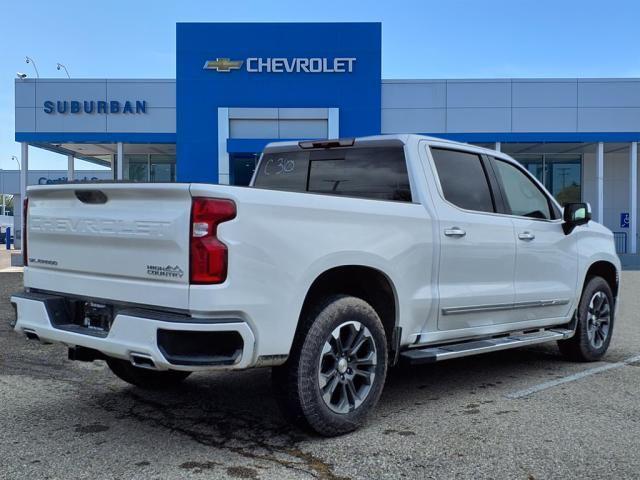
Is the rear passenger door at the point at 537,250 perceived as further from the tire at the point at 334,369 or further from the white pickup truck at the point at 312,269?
the tire at the point at 334,369

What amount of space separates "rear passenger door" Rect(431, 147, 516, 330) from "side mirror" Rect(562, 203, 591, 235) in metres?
0.89

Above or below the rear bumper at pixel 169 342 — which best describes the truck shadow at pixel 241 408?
below

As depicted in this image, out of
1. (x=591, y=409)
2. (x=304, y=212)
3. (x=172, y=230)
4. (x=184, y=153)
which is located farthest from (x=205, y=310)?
(x=184, y=153)

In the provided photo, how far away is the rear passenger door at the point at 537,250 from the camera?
5.36m

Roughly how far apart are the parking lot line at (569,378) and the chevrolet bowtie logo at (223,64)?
1848 cm

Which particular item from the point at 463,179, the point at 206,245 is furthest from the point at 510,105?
the point at 206,245

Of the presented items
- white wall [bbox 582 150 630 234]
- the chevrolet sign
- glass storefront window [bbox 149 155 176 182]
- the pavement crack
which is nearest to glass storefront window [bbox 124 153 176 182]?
glass storefront window [bbox 149 155 176 182]

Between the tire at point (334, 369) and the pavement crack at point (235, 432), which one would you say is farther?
the tire at point (334, 369)

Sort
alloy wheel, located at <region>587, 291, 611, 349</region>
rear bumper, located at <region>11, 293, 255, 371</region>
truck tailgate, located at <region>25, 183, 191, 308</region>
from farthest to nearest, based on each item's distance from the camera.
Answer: alloy wheel, located at <region>587, 291, 611, 349</region> → truck tailgate, located at <region>25, 183, 191, 308</region> → rear bumper, located at <region>11, 293, 255, 371</region>

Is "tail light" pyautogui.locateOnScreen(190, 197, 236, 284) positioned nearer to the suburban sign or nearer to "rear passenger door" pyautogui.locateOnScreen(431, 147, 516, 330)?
"rear passenger door" pyautogui.locateOnScreen(431, 147, 516, 330)

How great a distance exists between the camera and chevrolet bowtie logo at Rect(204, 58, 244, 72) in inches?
878

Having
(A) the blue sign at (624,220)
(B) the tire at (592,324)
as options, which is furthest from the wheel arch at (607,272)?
(A) the blue sign at (624,220)

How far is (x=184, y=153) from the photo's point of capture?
22.5 m

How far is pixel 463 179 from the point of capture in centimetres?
510
